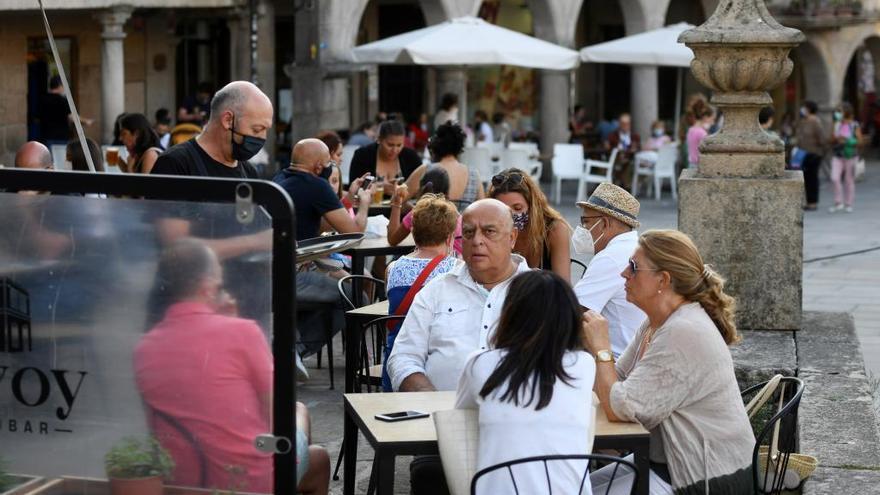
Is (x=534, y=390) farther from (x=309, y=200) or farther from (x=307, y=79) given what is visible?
(x=307, y=79)

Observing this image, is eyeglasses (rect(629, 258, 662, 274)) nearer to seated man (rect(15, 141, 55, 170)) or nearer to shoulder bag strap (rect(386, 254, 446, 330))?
shoulder bag strap (rect(386, 254, 446, 330))

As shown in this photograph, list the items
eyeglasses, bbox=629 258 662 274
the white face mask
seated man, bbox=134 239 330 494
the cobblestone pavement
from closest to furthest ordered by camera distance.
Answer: seated man, bbox=134 239 330 494 → eyeglasses, bbox=629 258 662 274 → the white face mask → the cobblestone pavement

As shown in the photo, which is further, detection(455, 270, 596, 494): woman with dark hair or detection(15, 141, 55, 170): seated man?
detection(15, 141, 55, 170): seated man

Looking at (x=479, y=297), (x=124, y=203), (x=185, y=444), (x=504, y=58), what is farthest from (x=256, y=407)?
(x=504, y=58)

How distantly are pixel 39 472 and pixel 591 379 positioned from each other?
5.28 ft

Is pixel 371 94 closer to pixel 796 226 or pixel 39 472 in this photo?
pixel 796 226

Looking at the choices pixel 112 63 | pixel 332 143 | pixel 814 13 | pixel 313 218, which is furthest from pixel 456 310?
pixel 814 13

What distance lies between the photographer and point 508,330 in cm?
420

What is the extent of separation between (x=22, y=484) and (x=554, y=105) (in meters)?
21.1

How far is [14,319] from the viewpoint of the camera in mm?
3236

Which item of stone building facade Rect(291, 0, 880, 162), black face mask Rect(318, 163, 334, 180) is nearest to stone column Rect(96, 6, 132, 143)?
stone building facade Rect(291, 0, 880, 162)

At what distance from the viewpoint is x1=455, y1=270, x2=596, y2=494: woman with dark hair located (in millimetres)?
4152

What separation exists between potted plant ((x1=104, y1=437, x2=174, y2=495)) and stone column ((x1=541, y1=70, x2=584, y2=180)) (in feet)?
68.6

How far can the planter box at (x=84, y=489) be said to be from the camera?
10.6ft
